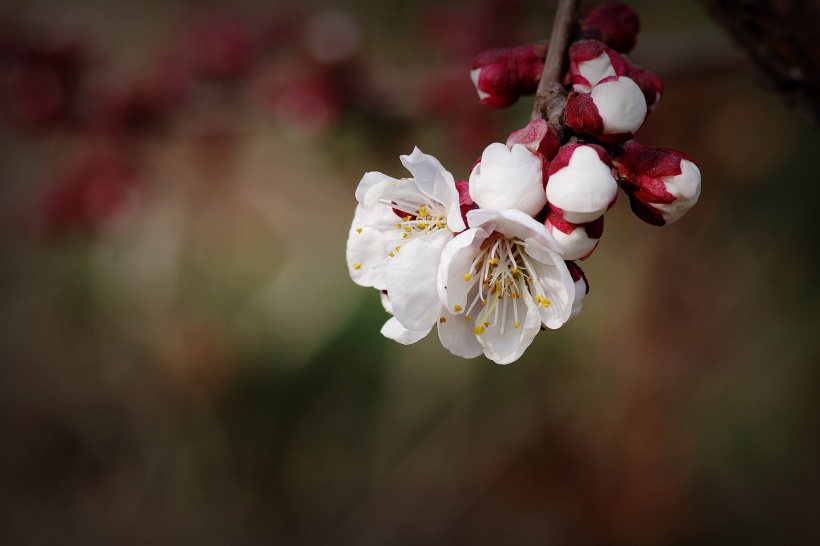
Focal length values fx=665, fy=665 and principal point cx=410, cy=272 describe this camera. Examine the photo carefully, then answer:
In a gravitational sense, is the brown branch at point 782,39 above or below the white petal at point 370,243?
below

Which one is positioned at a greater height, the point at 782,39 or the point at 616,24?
the point at 616,24

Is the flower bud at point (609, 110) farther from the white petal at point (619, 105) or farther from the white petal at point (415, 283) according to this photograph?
the white petal at point (415, 283)

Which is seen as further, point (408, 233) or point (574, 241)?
point (408, 233)

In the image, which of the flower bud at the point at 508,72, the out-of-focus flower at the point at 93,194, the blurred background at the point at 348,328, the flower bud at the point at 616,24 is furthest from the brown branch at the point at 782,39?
the out-of-focus flower at the point at 93,194

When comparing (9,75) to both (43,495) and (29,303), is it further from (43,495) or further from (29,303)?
(43,495)

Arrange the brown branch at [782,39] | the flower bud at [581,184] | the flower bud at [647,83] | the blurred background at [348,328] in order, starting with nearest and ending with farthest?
the flower bud at [581,184], the flower bud at [647,83], the brown branch at [782,39], the blurred background at [348,328]

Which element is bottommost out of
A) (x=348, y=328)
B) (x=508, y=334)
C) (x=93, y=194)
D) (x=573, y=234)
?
(x=348, y=328)

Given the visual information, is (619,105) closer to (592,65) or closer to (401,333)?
(592,65)

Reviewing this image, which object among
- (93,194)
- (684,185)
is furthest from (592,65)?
(93,194)
